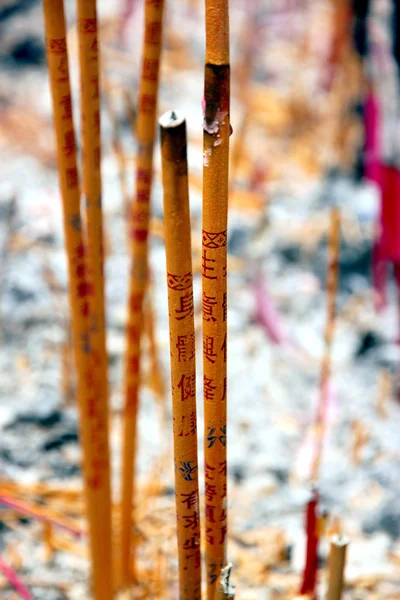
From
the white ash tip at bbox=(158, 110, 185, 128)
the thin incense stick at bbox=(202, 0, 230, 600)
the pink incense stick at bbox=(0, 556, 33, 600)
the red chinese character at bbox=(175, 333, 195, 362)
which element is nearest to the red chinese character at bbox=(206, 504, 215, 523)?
the thin incense stick at bbox=(202, 0, 230, 600)

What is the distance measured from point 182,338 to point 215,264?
34mm

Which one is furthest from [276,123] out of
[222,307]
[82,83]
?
[222,307]

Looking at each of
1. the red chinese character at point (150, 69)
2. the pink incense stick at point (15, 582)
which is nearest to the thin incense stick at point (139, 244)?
the red chinese character at point (150, 69)

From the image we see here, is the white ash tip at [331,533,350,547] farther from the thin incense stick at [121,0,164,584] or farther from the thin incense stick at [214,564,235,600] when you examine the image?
the thin incense stick at [121,0,164,584]

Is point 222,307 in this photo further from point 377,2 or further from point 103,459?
point 377,2

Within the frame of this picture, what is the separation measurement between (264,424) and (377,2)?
1168 mm

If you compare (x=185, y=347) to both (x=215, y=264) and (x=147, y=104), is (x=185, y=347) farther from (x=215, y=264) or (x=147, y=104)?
(x=147, y=104)

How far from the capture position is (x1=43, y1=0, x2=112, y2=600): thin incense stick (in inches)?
14.9

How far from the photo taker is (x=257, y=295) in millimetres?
1094

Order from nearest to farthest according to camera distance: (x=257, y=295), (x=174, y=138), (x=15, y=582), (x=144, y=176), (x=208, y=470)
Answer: (x=174, y=138)
(x=208, y=470)
(x=144, y=176)
(x=15, y=582)
(x=257, y=295)

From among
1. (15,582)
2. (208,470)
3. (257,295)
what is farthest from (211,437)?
(257,295)

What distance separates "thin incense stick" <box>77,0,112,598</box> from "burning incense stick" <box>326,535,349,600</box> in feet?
0.61

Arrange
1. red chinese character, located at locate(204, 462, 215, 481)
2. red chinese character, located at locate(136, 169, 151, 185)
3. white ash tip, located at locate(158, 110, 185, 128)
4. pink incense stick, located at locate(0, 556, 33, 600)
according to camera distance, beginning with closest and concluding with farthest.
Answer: white ash tip, located at locate(158, 110, 185, 128) < red chinese character, located at locate(204, 462, 215, 481) < red chinese character, located at locate(136, 169, 151, 185) < pink incense stick, located at locate(0, 556, 33, 600)

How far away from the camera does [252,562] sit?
695 millimetres
